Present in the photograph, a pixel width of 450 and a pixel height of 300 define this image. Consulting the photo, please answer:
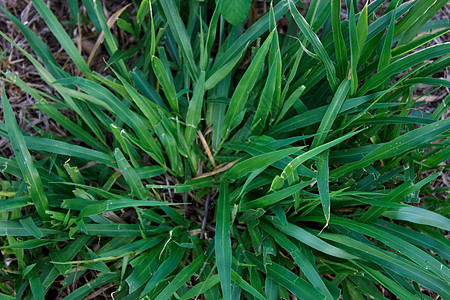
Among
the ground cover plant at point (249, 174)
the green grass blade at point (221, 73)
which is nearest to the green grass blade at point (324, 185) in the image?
the ground cover plant at point (249, 174)

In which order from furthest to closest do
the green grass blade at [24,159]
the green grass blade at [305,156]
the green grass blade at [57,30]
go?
1. the green grass blade at [57,30]
2. the green grass blade at [24,159]
3. the green grass blade at [305,156]

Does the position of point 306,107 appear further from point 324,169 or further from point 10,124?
point 10,124

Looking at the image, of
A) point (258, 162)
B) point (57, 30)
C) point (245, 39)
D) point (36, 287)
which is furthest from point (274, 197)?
point (57, 30)

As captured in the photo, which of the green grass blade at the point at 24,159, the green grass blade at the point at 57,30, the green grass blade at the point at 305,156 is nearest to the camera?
the green grass blade at the point at 305,156

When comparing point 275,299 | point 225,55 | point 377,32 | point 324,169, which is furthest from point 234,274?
point 377,32

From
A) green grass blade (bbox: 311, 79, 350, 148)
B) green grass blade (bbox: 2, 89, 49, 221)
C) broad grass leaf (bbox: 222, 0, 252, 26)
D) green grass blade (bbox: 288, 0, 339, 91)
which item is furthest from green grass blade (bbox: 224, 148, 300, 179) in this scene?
green grass blade (bbox: 2, 89, 49, 221)

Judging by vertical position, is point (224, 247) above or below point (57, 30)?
below

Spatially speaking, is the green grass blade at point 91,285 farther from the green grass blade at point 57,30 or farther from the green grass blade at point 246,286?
the green grass blade at point 57,30

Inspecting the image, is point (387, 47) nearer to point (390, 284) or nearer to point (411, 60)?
point (411, 60)

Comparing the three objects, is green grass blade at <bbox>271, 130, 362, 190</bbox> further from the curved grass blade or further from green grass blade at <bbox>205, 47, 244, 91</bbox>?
green grass blade at <bbox>205, 47, 244, 91</bbox>
